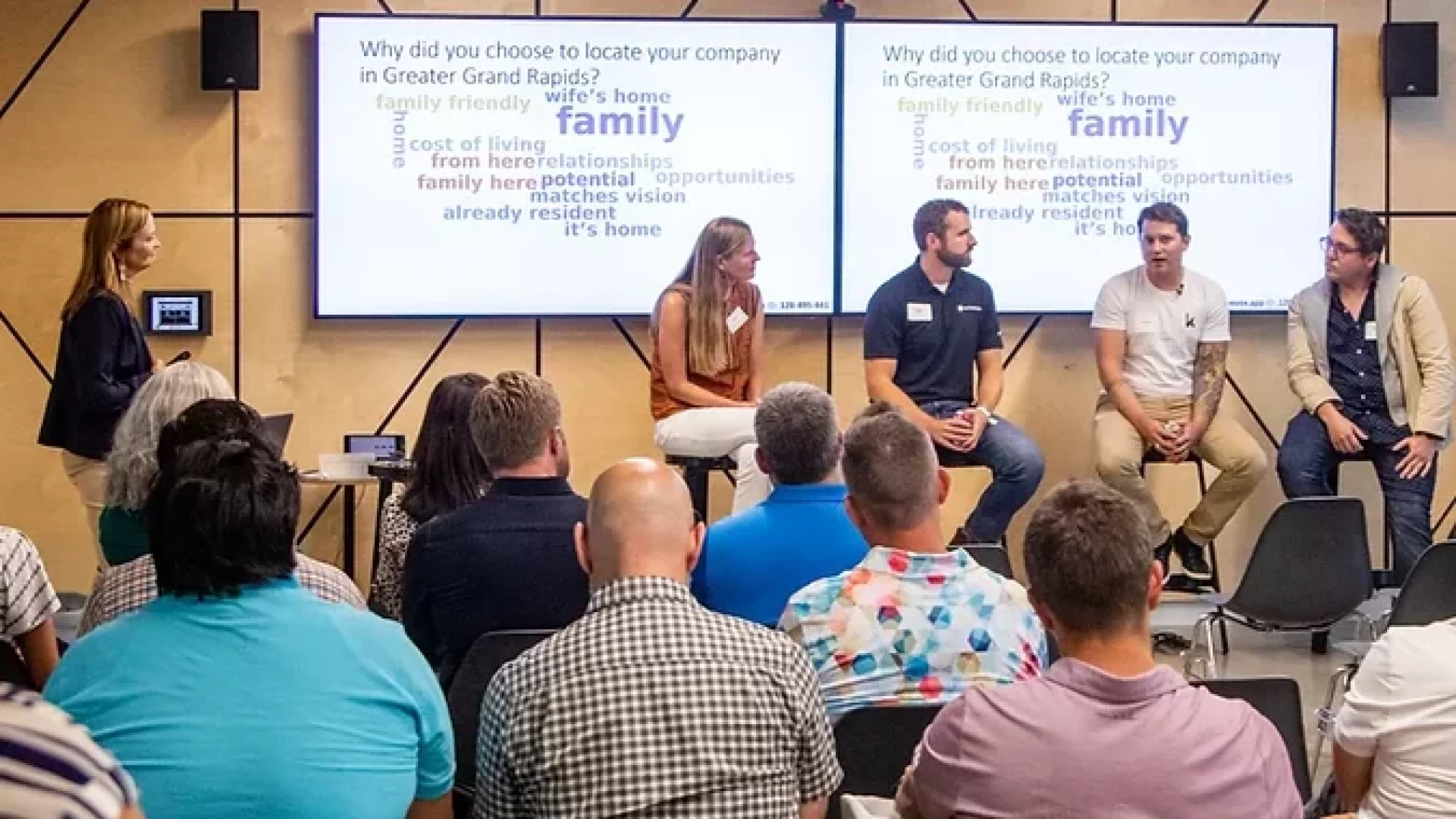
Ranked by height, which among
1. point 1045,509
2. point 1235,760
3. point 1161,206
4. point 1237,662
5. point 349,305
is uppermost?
point 1161,206

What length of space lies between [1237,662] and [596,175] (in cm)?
299

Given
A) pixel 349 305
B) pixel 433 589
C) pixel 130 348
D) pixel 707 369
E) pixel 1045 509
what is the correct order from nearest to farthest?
pixel 1045 509, pixel 433 589, pixel 130 348, pixel 707 369, pixel 349 305

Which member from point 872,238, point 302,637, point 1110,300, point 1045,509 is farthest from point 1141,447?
point 302,637

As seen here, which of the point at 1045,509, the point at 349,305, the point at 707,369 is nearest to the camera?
the point at 1045,509

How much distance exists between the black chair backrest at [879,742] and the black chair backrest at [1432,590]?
198cm

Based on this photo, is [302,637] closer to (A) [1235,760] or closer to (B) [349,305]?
(A) [1235,760]

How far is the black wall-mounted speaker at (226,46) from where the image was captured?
631 centimetres

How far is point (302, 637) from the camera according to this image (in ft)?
7.04

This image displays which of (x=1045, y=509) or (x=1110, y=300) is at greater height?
(x=1110, y=300)

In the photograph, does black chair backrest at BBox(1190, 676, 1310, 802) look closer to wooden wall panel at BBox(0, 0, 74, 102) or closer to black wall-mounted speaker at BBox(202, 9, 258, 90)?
black wall-mounted speaker at BBox(202, 9, 258, 90)

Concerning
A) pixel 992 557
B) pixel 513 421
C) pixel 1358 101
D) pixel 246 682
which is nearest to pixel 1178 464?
pixel 1358 101

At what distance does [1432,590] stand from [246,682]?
2932mm

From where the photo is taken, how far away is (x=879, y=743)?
245 cm

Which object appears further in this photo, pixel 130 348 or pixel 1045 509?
pixel 130 348
